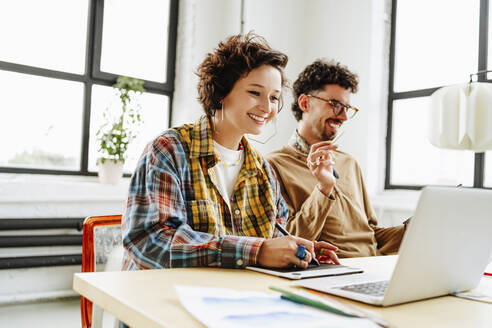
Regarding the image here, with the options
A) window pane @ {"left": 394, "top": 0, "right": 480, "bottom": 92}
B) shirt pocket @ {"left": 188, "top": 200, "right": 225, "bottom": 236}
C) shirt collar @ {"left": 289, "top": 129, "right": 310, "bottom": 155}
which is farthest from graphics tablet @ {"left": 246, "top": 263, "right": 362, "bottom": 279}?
window pane @ {"left": 394, "top": 0, "right": 480, "bottom": 92}

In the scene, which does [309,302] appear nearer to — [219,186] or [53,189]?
[219,186]

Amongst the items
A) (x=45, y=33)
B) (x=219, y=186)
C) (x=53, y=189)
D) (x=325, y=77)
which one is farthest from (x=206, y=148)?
(x=45, y=33)

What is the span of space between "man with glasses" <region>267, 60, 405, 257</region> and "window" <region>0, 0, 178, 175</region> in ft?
5.16

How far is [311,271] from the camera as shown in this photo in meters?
1.08

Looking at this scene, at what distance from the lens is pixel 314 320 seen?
0.68m

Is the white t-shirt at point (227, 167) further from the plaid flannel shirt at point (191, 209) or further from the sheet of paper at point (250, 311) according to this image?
the sheet of paper at point (250, 311)

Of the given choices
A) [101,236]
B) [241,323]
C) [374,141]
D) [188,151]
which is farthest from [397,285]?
[374,141]

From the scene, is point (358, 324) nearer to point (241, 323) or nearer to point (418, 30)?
point (241, 323)

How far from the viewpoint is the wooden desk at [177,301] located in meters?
0.72

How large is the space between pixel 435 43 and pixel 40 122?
9.34 ft

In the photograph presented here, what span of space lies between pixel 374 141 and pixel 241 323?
3091mm

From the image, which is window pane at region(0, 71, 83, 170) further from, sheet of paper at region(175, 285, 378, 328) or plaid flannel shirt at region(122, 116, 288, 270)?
sheet of paper at region(175, 285, 378, 328)

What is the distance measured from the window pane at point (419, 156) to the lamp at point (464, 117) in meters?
0.81

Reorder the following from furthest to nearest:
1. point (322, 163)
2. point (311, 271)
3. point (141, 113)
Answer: point (141, 113) < point (322, 163) < point (311, 271)
